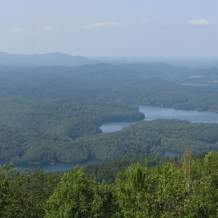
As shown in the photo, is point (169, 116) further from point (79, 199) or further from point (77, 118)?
point (79, 199)

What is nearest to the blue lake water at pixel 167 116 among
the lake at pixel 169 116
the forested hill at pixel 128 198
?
the lake at pixel 169 116

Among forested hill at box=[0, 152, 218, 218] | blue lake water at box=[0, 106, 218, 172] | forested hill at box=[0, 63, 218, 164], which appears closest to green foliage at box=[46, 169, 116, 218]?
forested hill at box=[0, 152, 218, 218]

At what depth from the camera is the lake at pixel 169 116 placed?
128m

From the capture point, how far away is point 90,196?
65.0ft

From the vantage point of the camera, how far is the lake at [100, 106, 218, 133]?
5056 inches

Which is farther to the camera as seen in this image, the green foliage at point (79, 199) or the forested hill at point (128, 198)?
the green foliage at point (79, 199)

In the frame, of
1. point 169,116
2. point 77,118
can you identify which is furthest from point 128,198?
point 169,116

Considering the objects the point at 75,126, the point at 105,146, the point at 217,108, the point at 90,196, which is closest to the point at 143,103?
the point at 217,108

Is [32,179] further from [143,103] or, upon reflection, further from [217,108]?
[143,103]

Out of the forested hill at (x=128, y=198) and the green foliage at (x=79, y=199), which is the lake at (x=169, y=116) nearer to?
the forested hill at (x=128, y=198)

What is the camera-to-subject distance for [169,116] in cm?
14138

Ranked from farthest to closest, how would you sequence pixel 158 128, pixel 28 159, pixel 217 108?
pixel 217 108, pixel 158 128, pixel 28 159

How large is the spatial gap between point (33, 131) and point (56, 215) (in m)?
89.3

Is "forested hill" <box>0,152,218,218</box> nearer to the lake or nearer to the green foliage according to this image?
the green foliage
